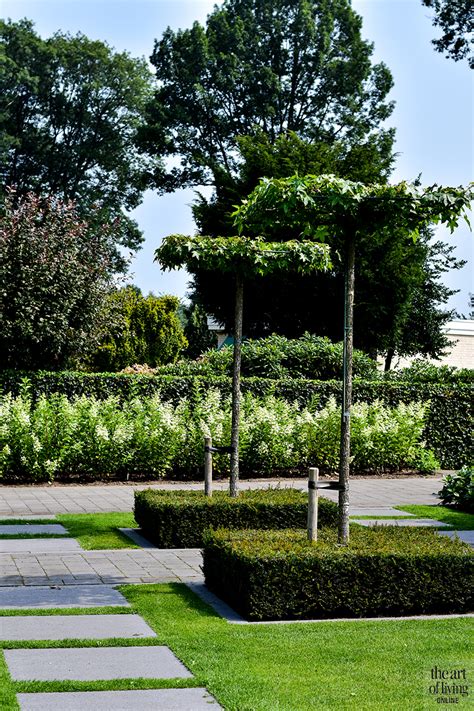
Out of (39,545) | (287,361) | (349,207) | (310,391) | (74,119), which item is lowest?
(39,545)

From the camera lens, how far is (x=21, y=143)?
44.8m

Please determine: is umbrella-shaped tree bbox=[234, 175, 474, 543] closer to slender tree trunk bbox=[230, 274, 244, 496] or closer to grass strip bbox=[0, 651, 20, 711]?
slender tree trunk bbox=[230, 274, 244, 496]

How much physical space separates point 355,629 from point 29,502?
755 cm

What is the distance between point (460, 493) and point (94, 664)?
29.8 feet

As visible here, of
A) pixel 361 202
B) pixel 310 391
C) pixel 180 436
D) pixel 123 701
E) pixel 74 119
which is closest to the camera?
pixel 123 701

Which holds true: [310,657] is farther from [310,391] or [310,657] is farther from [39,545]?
[310,391]

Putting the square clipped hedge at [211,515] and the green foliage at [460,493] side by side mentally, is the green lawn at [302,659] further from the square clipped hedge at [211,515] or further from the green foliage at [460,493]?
the green foliage at [460,493]

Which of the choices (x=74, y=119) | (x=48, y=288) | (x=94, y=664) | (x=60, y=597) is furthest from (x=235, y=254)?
(x=74, y=119)

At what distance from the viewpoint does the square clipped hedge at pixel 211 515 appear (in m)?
9.95

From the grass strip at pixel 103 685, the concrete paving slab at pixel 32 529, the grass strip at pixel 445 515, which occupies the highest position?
the grass strip at pixel 445 515

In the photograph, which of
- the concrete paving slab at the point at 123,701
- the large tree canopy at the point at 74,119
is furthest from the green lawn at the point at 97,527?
the large tree canopy at the point at 74,119

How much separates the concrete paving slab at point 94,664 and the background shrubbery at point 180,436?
9.57 meters

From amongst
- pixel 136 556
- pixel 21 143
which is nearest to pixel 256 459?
pixel 136 556

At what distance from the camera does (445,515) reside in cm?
1288
